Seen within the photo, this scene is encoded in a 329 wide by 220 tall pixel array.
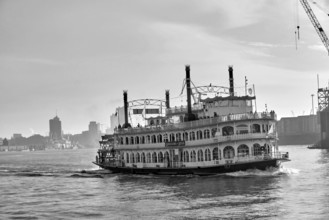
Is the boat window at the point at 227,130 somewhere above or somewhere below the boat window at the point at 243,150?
above

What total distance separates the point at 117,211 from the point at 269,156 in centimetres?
2331

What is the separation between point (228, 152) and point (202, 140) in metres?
3.66

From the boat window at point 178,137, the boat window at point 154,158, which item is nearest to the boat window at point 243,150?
the boat window at point 178,137

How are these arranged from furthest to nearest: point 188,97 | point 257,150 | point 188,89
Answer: point 188,89
point 188,97
point 257,150

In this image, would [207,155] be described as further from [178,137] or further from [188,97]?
[188,97]

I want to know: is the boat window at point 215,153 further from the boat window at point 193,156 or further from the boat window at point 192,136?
the boat window at point 192,136

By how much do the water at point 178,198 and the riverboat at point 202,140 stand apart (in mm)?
1605

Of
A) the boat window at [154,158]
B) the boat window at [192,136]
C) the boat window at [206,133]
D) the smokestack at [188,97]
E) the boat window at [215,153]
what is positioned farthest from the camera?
the boat window at [154,158]

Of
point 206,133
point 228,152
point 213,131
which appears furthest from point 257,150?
point 206,133

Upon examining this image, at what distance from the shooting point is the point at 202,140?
60.5m

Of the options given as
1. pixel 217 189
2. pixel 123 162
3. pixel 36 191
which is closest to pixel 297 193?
pixel 217 189

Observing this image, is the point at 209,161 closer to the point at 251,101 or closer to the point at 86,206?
the point at 251,101

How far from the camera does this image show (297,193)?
4478 centimetres

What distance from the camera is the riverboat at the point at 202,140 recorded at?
188ft
